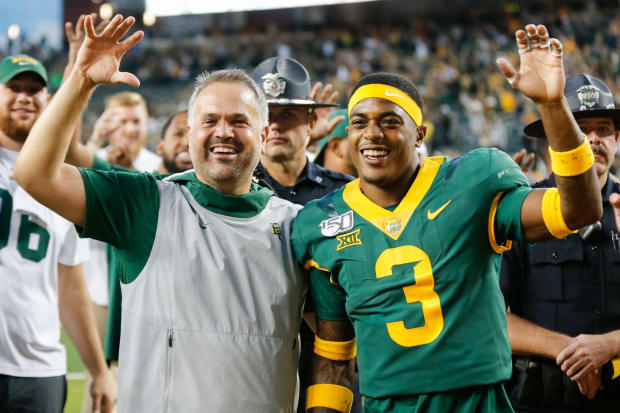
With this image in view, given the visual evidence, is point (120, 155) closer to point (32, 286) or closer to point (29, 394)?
point (32, 286)

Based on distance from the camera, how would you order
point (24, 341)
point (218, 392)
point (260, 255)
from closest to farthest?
point (218, 392)
point (260, 255)
point (24, 341)

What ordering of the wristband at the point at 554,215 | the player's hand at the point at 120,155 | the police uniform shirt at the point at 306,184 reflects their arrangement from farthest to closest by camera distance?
the player's hand at the point at 120,155 < the police uniform shirt at the point at 306,184 < the wristband at the point at 554,215

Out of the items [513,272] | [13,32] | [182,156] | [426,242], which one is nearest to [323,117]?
[182,156]

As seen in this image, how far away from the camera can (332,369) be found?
2.85m

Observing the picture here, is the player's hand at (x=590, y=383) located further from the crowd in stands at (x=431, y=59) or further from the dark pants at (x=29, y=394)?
the crowd in stands at (x=431, y=59)

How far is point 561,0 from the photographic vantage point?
952 inches

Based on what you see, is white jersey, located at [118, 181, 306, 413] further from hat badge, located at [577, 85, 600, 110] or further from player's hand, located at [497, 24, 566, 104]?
hat badge, located at [577, 85, 600, 110]

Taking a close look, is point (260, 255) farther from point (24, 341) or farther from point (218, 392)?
point (24, 341)

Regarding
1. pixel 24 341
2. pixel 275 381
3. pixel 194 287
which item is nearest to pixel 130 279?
pixel 194 287

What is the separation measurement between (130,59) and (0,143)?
2658cm

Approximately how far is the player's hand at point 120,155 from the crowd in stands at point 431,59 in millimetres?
10543

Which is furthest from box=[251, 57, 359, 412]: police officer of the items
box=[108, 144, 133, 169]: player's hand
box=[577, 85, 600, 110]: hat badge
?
box=[108, 144, 133, 169]: player's hand

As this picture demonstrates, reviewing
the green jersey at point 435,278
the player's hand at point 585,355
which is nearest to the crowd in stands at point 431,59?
the player's hand at point 585,355

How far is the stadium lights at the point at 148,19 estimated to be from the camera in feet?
102
